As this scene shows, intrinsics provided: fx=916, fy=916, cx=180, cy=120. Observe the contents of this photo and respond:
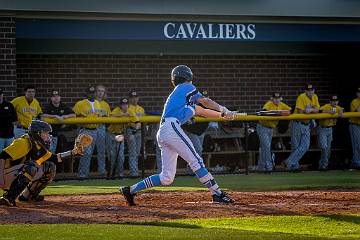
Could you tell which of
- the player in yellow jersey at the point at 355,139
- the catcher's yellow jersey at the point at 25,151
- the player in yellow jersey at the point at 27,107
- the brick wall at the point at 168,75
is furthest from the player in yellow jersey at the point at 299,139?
the catcher's yellow jersey at the point at 25,151

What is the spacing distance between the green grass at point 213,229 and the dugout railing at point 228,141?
714cm

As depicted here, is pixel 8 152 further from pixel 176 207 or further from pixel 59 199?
pixel 176 207

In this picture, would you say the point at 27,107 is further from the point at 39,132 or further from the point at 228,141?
the point at 39,132

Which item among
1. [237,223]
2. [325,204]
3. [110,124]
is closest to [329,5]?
[110,124]

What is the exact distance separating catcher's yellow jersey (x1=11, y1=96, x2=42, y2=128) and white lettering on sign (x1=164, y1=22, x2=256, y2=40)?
424cm

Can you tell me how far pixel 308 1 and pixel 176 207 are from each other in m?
10.3

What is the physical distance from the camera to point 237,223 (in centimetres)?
1045

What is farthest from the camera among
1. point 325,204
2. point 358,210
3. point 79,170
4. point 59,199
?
point 79,170

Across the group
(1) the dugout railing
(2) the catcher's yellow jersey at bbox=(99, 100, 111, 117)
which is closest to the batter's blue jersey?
(1) the dugout railing

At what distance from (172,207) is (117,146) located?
20.6ft

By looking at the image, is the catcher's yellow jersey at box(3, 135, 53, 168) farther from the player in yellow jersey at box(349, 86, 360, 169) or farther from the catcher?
the player in yellow jersey at box(349, 86, 360, 169)

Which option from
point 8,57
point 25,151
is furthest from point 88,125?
point 25,151

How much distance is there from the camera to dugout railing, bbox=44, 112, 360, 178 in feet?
59.9

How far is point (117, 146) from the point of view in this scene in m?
18.4
